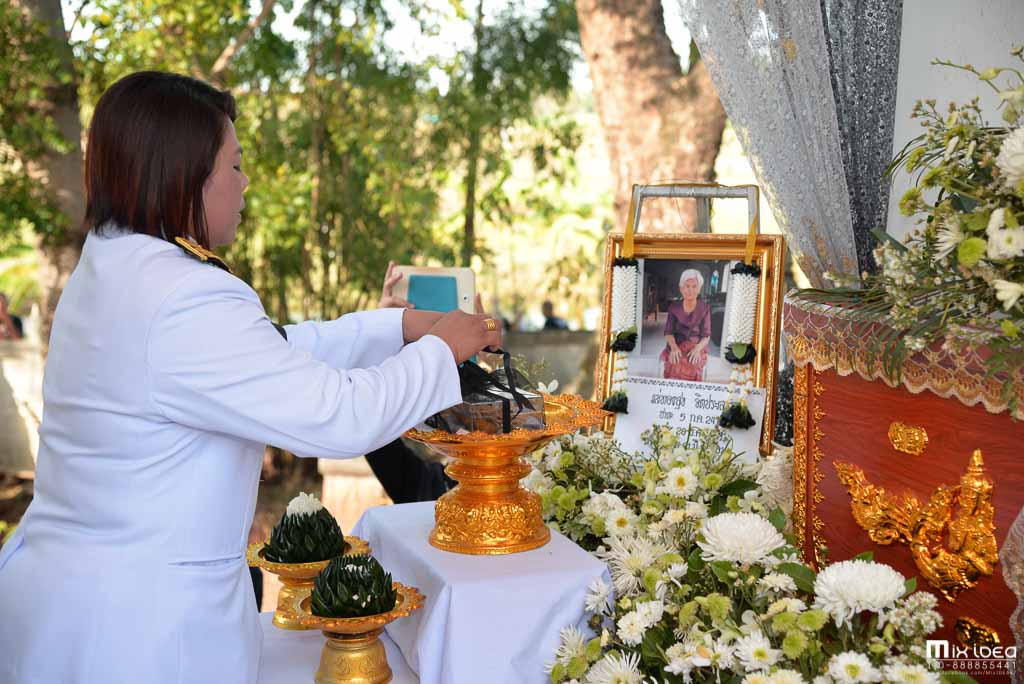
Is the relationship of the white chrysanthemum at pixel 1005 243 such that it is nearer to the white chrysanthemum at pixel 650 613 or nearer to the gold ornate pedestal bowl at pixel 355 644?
the white chrysanthemum at pixel 650 613

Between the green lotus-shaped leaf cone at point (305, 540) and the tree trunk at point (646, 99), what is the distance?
2707 mm

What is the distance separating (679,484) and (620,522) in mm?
146

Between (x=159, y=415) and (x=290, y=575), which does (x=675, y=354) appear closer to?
(x=290, y=575)

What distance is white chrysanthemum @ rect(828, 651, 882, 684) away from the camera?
1292 mm

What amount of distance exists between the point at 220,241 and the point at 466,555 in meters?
0.69

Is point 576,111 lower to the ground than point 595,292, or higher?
higher

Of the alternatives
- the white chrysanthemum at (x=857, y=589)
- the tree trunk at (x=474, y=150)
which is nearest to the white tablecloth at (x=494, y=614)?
the white chrysanthemum at (x=857, y=589)

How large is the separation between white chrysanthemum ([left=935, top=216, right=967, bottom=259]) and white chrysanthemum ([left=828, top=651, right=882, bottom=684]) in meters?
0.62

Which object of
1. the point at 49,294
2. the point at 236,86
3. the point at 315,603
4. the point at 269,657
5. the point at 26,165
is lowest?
the point at 269,657

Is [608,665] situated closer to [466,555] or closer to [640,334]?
[466,555]

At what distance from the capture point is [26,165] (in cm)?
442


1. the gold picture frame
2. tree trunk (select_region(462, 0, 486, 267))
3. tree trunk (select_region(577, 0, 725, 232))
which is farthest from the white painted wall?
tree trunk (select_region(462, 0, 486, 267))

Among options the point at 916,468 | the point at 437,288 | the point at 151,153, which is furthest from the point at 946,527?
the point at 151,153

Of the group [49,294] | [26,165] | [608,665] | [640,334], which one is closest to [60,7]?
[26,165]
